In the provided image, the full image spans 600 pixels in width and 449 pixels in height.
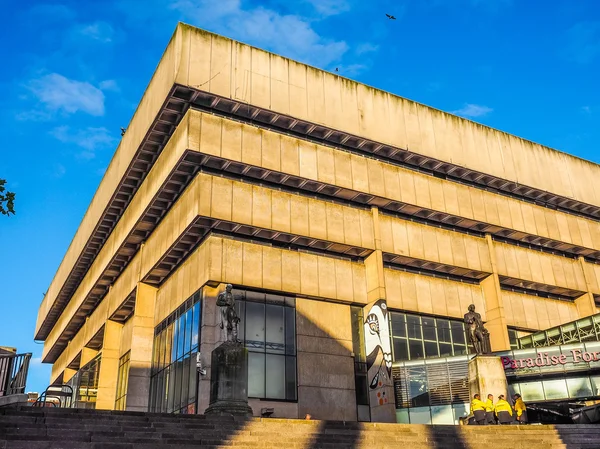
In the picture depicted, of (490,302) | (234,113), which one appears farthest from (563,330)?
(234,113)

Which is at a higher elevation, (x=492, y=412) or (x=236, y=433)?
(x=492, y=412)

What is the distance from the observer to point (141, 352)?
42781 millimetres

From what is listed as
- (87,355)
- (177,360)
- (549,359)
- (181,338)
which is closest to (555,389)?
(549,359)

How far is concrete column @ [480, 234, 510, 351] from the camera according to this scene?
4275 cm

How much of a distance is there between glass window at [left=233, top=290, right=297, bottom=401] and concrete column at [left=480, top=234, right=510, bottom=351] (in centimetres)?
1503

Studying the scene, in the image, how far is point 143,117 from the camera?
41938 millimetres

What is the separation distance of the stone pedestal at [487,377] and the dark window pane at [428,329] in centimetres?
1235

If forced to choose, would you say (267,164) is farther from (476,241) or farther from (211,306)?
(476,241)

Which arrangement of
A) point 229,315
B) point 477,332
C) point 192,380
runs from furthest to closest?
point 192,380, point 477,332, point 229,315

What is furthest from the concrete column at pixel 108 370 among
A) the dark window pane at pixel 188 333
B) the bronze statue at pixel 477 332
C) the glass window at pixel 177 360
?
the bronze statue at pixel 477 332

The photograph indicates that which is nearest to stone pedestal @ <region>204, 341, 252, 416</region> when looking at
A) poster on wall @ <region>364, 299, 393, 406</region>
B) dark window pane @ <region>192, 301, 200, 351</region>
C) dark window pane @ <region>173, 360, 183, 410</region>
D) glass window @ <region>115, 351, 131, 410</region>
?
dark window pane @ <region>192, 301, 200, 351</region>

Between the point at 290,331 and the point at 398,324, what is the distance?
8049 mm

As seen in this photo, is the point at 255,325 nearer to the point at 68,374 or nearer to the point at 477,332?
the point at 477,332

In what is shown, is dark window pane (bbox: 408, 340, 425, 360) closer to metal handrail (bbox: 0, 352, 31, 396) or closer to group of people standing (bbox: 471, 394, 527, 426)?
group of people standing (bbox: 471, 394, 527, 426)
